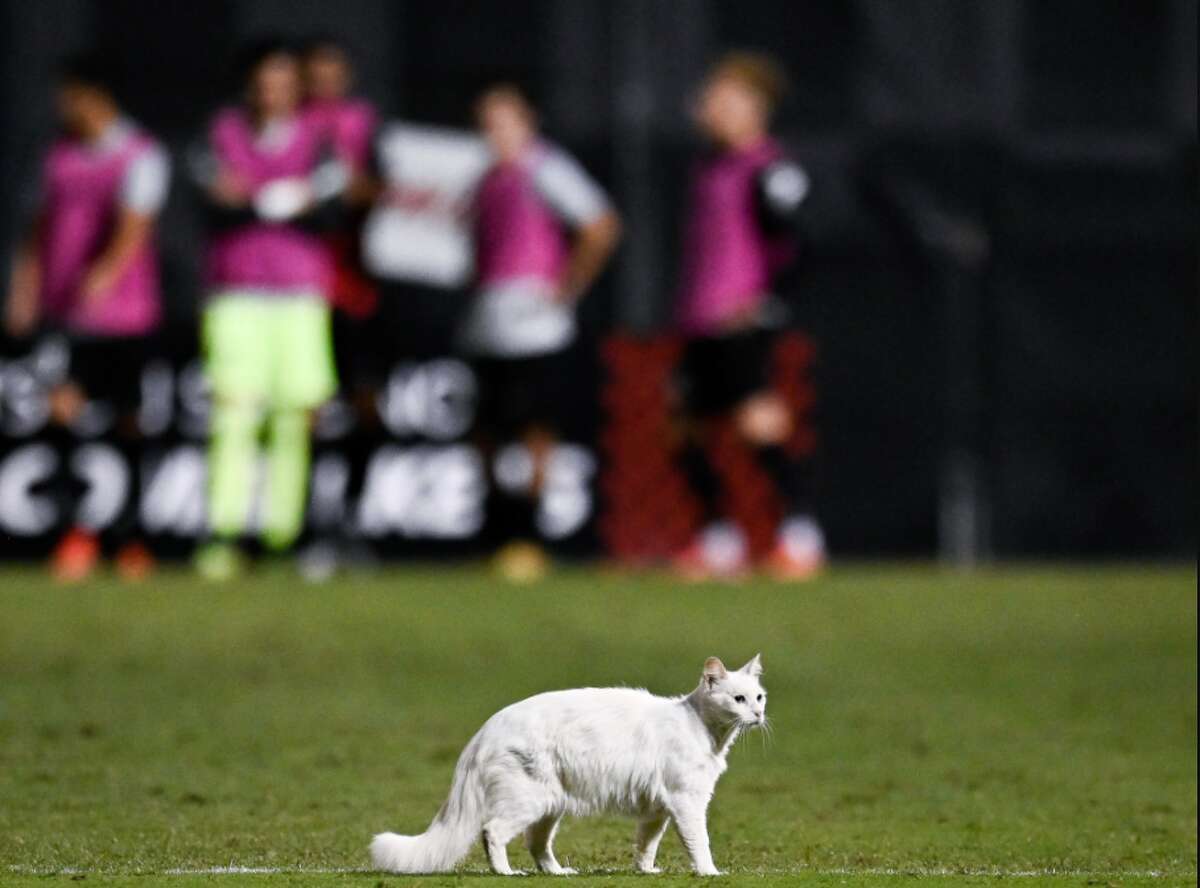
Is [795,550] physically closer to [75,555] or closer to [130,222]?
[75,555]

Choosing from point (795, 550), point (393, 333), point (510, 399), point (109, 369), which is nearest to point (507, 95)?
point (393, 333)

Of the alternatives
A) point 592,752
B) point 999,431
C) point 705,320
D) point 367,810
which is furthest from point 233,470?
point 592,752

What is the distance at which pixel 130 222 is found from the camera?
13.2 m

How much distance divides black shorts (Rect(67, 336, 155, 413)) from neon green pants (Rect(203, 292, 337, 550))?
1.82 feet

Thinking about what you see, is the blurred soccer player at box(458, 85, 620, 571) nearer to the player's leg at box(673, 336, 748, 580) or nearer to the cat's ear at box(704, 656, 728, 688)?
the player's leg at box(673, 336, 748, 580)

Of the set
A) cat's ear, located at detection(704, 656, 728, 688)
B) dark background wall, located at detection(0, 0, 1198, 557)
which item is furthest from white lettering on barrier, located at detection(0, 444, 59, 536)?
cat's ear, located at detection(704, 656, 728, 688)

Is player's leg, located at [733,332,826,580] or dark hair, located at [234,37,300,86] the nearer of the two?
dark hair, located at [234,37,300,86]

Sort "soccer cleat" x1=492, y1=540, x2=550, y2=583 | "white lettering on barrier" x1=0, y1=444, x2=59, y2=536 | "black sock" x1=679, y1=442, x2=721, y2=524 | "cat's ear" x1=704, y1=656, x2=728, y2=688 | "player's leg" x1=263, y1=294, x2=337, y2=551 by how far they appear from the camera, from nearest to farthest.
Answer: "cat's ear" x1=704, y1=656, x2=728, y2=688, "player's leg" x1=263, y1=294, x2=337, y2=551, "soccer cleat" x1=492, y1=540, x2=550, y2=583, "white lettering on barrier" x1=0, y1=444, x2=59, y2=536, "black sock" x1=679, y1=442, x2=721, y2=524

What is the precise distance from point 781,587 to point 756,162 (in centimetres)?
219

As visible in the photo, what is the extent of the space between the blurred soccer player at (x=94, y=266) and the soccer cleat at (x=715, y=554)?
272 centimetres

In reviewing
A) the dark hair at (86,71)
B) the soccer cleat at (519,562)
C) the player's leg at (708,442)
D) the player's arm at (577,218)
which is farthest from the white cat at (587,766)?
the dark hair at (86,71)

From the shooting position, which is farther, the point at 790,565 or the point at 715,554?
the point at 715,554

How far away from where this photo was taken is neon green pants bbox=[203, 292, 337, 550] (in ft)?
41.4

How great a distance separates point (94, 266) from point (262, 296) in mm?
1152
